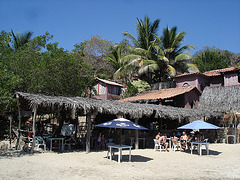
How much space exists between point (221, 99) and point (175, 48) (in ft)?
31.8

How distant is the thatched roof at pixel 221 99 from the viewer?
2103 cm

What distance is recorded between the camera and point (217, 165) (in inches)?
367

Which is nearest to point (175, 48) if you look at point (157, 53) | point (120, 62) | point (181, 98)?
point (157, 53)

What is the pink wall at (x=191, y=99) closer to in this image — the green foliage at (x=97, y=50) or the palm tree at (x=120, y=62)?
the palm tree at (x=120, y=62)

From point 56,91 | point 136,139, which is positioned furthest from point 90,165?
point 56,91

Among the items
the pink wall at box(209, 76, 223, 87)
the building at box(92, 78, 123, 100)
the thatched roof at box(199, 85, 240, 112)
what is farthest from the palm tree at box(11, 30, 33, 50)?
the pink wall at box(209, 76, 223, 87)

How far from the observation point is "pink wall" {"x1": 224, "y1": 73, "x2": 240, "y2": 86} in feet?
82.3

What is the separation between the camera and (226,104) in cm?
2141

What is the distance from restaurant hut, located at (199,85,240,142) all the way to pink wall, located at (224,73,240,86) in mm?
3073

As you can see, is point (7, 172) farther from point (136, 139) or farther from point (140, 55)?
point (140, 55)

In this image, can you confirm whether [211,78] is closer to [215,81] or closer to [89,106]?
[215,81]

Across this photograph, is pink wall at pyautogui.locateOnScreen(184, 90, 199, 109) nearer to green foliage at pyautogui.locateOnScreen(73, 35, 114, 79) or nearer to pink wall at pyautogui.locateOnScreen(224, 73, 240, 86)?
pink wall at pyautogui.locateOnScreen(224, 73, 240, 86)

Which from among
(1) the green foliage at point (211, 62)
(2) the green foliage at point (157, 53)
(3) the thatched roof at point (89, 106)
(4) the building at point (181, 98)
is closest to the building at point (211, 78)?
(2) the green foliage at point (157, 53)

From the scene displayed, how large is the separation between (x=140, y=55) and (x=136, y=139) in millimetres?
17141
